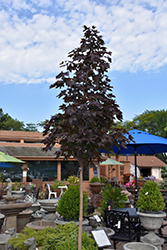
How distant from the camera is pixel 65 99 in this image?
11.1 feet

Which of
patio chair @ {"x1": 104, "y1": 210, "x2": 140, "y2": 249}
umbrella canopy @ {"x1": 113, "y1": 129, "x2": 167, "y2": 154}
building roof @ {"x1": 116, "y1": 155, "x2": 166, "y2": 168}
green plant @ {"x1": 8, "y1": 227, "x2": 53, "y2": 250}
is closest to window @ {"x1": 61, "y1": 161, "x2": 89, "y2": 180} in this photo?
umbrella canopy @ {"x1": 113, "y1": 129, "x2": 167, "y2": 154}

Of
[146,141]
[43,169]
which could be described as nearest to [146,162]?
[43,169]

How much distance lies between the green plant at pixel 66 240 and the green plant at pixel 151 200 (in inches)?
59.3

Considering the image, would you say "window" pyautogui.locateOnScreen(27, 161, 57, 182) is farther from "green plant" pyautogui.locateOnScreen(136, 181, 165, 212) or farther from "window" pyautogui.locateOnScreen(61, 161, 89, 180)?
"green plant" pyautogui.locateOnScreen(136, 181, 165, 212)

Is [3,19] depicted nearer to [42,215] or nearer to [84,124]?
[42,215]

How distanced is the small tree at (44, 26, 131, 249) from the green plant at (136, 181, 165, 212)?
169 cm

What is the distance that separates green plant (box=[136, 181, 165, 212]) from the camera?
178 inches

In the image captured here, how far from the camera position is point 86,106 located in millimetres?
3141

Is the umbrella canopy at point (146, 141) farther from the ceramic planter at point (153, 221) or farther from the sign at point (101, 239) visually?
the sign at point (101, 239)

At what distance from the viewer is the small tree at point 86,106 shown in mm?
3168

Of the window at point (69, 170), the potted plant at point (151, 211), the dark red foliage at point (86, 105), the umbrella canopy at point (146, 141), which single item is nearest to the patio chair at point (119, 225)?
the potted plant at point (151, 211)

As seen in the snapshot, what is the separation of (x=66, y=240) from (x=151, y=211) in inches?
76.9

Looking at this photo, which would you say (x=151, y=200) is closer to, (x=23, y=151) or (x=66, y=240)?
(x=66, y=240)

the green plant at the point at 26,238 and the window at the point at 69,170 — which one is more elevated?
the window at the point at 69,170
